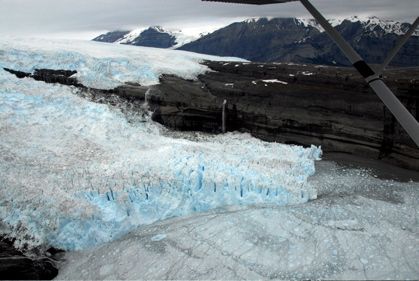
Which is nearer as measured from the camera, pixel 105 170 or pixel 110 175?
pixel 110 175

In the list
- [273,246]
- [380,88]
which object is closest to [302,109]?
[273,246]

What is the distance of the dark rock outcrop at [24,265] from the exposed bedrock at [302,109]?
31.9 ft

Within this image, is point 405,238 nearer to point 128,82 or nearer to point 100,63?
point 128,82

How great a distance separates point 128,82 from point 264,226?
41.2 ft

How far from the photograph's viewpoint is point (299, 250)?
31.4 ft

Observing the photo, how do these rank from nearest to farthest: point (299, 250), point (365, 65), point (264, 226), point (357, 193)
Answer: point (365, 65) → point (299, 250) → point (264, 226) → point (357, 193)

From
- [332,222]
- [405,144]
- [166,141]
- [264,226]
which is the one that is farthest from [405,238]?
[166,141]

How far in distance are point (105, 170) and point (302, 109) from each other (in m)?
9.06

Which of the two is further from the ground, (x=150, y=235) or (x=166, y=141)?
(x=166, y=141)

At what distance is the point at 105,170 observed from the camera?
41.7ft

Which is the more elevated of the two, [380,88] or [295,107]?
[380,88]

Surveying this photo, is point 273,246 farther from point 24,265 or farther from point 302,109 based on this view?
point 302,109

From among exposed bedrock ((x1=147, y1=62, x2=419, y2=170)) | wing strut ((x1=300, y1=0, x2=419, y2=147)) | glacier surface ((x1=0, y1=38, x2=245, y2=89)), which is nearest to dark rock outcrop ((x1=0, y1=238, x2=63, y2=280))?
wing strut ((x1=300, y1=0, x2=419, y2=147))

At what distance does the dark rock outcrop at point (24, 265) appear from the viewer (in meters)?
9.09
